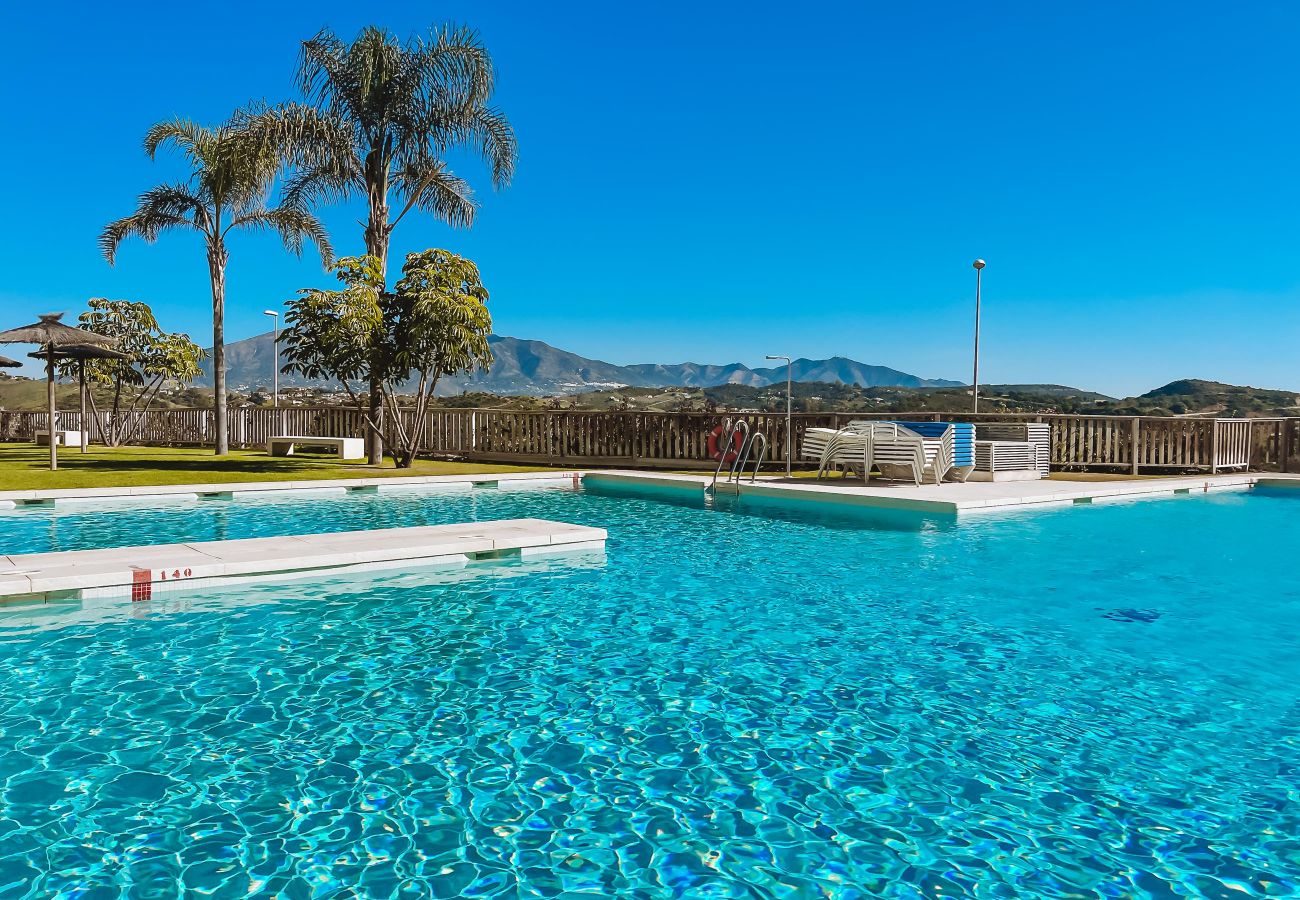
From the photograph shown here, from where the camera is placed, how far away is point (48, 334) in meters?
14.4

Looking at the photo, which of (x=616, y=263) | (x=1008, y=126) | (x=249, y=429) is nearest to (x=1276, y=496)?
(x=1008, y=126)

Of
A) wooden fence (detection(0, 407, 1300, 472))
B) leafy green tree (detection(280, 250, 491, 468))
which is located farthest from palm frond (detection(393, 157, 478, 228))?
wooden fence (detection(0, 407, 1300, 472))

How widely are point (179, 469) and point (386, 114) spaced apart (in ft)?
26.4

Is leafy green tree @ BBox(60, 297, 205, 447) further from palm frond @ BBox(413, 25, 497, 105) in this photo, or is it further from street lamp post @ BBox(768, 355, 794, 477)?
street lamp post @ BBox(768, 355, 794, 477)

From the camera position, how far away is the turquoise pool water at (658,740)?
8.16 ft

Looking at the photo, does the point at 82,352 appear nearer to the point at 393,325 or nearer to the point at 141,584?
the point at 393,325

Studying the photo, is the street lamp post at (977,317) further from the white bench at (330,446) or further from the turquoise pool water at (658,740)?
the white bench at (330,446)

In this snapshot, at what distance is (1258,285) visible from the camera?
34.9 m

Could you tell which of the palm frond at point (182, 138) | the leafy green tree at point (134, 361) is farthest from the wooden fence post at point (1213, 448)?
the leafy green tree at point (134, 361)

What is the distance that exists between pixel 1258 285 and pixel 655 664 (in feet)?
134

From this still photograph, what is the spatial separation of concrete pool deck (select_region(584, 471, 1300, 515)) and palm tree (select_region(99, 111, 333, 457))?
10.7 meters

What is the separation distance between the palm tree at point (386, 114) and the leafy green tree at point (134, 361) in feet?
33.3

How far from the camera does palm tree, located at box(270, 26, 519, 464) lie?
54.2 ft

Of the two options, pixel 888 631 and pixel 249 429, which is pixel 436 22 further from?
pixel 888 631
